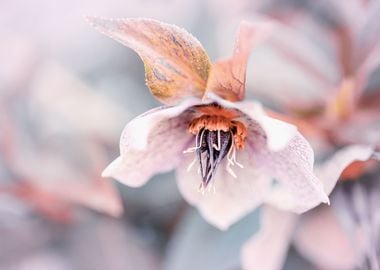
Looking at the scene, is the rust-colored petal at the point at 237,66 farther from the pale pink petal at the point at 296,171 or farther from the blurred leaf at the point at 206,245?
the blurred leaf at the point at 206,245

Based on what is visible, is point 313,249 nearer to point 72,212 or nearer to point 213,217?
point 213,217

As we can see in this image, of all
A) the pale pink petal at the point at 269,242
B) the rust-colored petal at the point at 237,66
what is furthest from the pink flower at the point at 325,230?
the rust-colored petal at the point at 237,66

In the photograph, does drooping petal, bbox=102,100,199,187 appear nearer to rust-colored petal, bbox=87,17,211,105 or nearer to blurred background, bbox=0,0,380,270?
rust-colored petal, bbox=87,17,211,105

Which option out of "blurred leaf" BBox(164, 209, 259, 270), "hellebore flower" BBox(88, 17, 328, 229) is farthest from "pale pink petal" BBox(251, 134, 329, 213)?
"blurred leaf" BBox(164, 209, 259, 270)

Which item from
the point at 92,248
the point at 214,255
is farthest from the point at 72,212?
the point at 214,255

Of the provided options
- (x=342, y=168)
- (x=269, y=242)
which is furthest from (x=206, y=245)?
(x=342, y=168)
